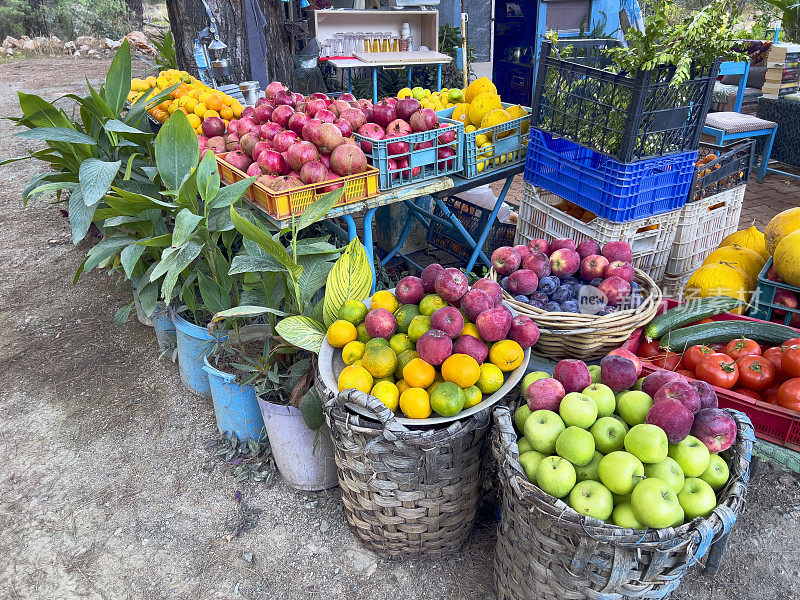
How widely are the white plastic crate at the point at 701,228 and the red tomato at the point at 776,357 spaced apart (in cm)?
98

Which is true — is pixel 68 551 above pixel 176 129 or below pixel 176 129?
below

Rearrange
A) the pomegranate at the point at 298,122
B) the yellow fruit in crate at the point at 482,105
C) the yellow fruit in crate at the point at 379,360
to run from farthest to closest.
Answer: the yellow fruit in crate at the point at 482,105 < the pomegranate at the point at 298,122 < the yellow fruit in crate at the point at 379,360

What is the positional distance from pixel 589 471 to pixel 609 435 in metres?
0.12

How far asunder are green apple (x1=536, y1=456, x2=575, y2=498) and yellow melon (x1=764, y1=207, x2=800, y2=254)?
153 cm

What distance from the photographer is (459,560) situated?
2100 millimetres

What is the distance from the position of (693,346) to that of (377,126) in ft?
5.86

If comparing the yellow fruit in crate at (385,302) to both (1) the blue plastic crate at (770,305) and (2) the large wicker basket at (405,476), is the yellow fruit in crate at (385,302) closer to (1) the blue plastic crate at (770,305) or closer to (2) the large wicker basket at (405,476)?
(2) the large wicker basket at (405,476)

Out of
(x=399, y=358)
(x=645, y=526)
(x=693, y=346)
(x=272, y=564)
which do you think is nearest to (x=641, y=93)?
(x=693, y=346)

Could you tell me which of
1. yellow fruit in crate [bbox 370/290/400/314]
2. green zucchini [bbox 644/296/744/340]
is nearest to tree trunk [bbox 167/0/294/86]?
yellow fruit in crate [bbox 370/290/400/314]

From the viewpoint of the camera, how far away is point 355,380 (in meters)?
1.78

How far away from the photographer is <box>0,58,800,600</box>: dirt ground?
2.04 metres

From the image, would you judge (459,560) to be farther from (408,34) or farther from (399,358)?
(408,34)

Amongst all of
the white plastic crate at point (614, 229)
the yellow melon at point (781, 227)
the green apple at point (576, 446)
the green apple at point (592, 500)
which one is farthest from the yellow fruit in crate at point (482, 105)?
the green apple at point (592, 500)

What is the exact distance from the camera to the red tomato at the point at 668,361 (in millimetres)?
2080
